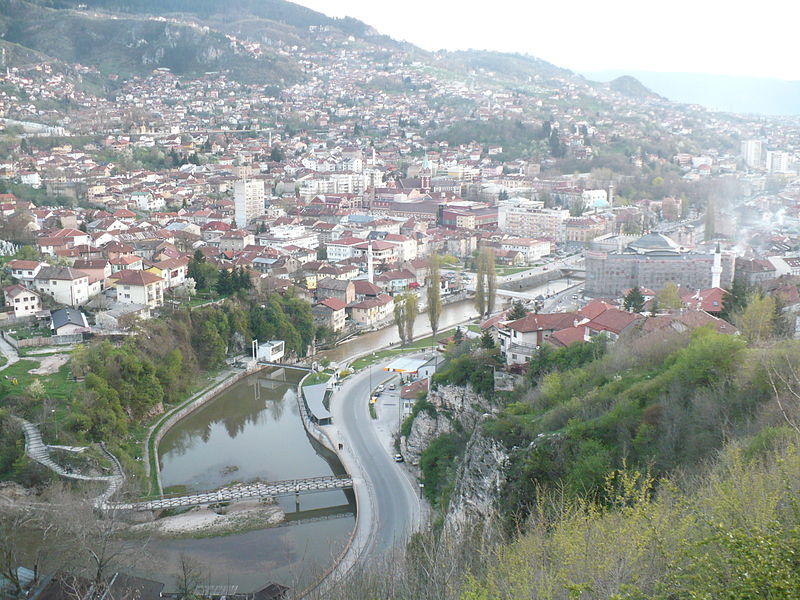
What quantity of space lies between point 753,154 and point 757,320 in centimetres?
2740

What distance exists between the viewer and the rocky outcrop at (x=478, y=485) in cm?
580

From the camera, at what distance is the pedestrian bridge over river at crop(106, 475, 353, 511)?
7492mm

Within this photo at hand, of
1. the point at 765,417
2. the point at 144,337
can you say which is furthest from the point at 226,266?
the point at 765,417

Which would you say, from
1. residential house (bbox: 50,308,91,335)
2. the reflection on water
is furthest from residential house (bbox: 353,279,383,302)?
residential house (bbox: 50,308,91,335)

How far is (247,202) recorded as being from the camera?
22.3 m

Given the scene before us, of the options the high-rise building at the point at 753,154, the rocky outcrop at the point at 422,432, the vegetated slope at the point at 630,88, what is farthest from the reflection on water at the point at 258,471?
the vegetated slope at the point at 630,88

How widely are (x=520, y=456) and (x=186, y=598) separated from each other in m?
2.49

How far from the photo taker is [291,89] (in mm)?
44219

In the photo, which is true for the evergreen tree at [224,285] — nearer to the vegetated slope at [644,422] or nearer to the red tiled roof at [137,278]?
the red tiled roof at [137,278]

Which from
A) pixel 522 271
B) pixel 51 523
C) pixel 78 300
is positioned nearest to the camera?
pixel 51 523

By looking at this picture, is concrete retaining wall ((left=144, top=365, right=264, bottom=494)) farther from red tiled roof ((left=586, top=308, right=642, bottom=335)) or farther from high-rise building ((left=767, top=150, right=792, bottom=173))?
high-rise building ((left=767, top=150, right=792, bottom=173))

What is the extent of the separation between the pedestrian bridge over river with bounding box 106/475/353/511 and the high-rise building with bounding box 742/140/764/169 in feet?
95.3

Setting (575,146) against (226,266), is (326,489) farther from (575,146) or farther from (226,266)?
(575,146)

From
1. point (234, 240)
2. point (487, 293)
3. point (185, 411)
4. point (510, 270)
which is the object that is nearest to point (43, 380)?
point (185, 411)
